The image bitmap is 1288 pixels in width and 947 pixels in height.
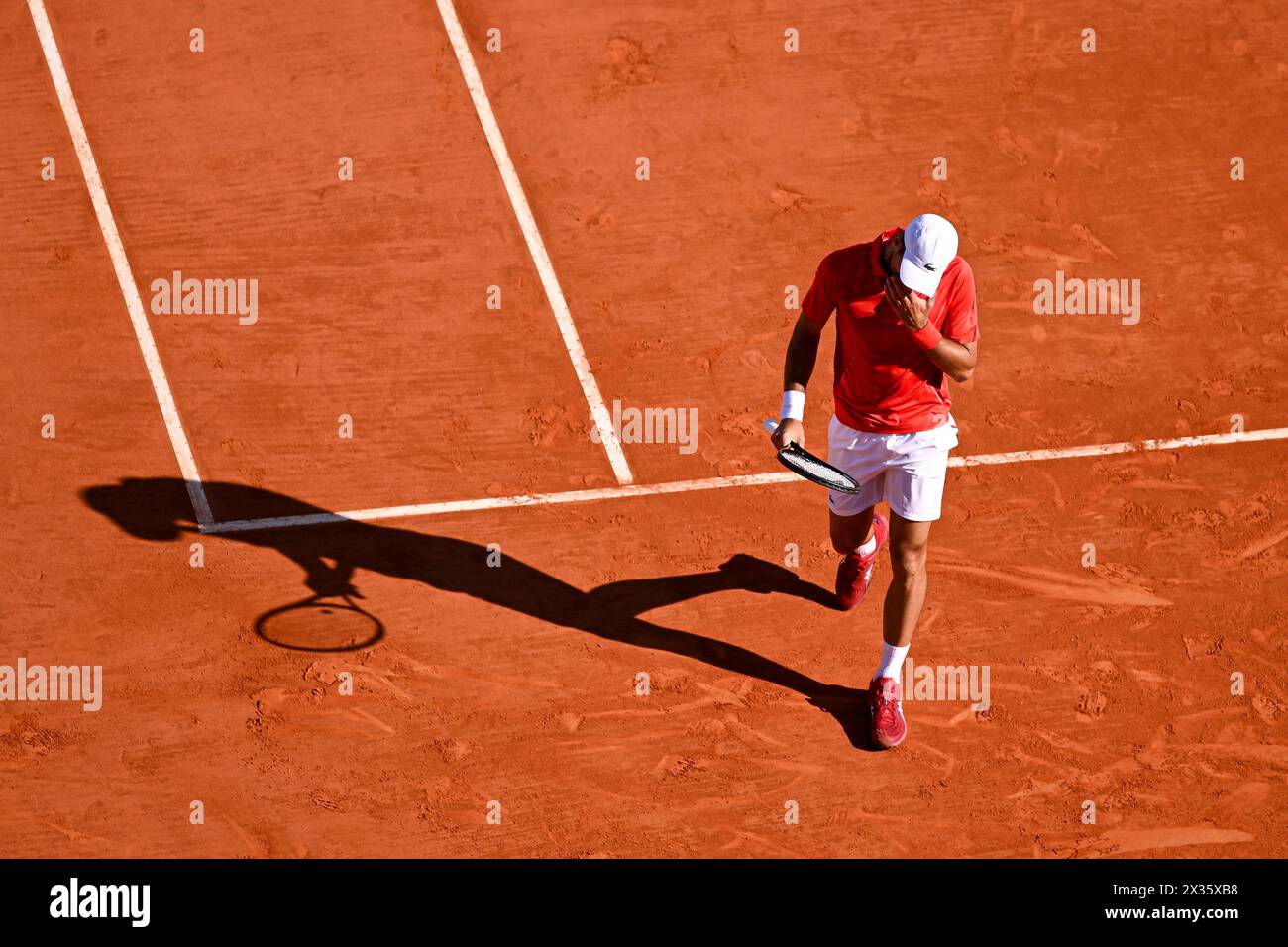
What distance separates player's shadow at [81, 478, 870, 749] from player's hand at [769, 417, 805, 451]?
1676 millimetres

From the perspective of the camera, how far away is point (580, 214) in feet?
32.9

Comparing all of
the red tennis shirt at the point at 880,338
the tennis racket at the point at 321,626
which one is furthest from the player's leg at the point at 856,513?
the tennis racket at the point at 321,626

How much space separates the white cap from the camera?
244 inches

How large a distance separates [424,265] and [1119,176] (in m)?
5.37

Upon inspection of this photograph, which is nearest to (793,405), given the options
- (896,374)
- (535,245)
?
(896,374)

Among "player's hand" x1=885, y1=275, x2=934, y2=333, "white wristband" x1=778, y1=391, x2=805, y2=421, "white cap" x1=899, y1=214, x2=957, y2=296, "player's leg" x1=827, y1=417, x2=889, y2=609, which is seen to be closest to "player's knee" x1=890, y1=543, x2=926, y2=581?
"player's leg" x1=827, y1=417, x2=889, y2=609

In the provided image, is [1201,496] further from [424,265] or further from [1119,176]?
[424,265]

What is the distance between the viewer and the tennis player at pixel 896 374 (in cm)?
631

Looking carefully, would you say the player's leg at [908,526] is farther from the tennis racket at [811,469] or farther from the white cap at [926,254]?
the white cap at [926,254]

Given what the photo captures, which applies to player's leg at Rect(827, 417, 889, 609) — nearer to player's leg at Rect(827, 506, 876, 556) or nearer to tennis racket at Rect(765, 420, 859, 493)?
player's leg at Rect(827, 506, 876, 556)

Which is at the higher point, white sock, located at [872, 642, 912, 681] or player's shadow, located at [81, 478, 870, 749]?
player's shadow, located at [81, 478, 870, 749]

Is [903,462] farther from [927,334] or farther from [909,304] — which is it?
[909,304]

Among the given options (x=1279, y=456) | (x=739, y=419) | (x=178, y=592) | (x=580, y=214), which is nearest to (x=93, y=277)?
(x=178, y=592)

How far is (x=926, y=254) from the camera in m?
6.21
